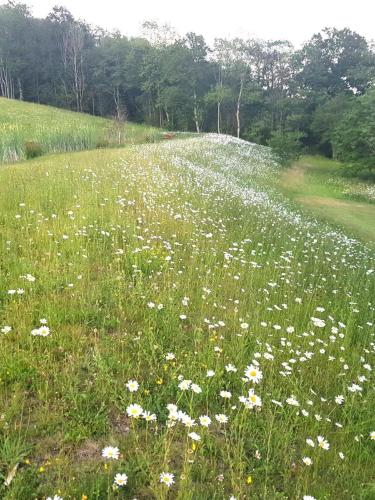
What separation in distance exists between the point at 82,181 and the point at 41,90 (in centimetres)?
6006

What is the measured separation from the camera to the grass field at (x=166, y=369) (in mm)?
2621

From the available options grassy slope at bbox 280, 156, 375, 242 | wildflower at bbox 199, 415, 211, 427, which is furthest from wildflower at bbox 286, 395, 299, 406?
grassy slope at bbox 280, 156, 375, 242

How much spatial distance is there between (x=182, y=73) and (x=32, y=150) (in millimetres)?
40950

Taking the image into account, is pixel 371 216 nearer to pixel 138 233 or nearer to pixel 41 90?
pixel 138 233

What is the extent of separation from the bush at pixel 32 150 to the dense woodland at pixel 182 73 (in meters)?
35.5

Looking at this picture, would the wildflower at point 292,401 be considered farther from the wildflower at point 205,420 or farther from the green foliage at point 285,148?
the green foliage at point 285,148

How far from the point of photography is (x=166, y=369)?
137 inches

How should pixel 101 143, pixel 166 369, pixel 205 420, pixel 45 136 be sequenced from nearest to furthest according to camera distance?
pixel 205 420 → pixel 166 369 → pixel 45 136 → pixel 101 143

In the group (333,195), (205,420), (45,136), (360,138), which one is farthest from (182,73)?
(205,420)

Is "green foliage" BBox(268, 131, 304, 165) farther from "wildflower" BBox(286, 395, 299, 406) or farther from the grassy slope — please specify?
"wildflower" BBox(286, 395, 299, 406)

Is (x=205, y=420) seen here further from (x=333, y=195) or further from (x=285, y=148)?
(x=285, y=148)

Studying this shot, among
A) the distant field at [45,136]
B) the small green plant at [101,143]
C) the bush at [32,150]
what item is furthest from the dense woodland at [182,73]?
the bush at [32,150]

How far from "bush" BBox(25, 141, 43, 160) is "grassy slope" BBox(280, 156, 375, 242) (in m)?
15.1

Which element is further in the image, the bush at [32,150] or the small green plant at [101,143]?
the small green plant at [101,143]
